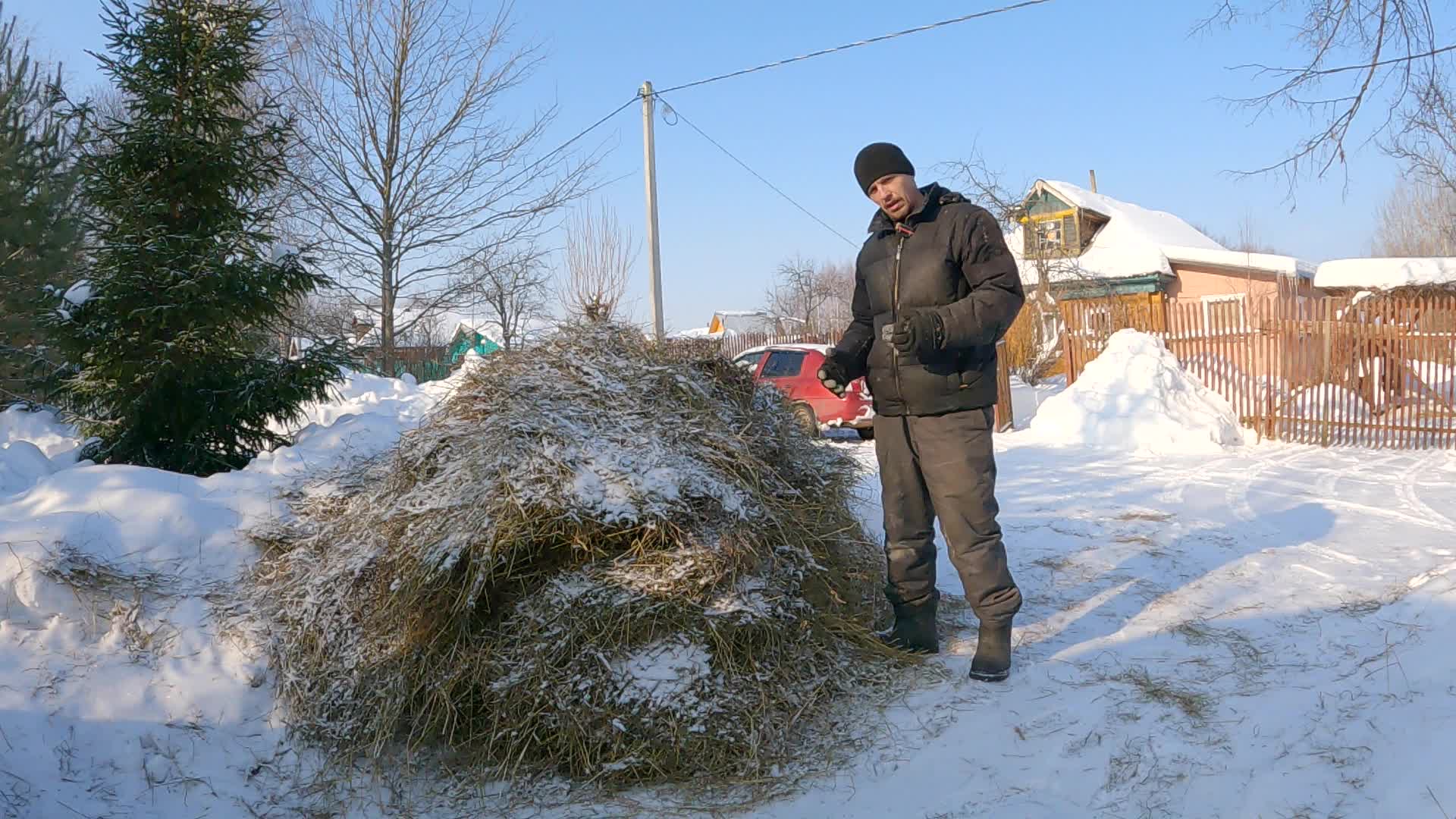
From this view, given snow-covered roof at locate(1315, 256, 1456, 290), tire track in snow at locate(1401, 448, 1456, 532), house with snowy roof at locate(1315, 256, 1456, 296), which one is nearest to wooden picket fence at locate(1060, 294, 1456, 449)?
tire track in snow at locate(1401, 448, 1456, 532)

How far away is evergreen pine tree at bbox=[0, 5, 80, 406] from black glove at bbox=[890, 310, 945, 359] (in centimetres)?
1078

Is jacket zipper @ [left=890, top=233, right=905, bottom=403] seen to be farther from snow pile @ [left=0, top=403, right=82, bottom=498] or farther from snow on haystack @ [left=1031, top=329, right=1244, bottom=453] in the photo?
snow on haystack @ [left=1031, top=329, right=1244, bottom=453]

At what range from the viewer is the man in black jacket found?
3.16 m

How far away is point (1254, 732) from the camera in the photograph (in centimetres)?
268

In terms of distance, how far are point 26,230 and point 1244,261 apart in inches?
1027

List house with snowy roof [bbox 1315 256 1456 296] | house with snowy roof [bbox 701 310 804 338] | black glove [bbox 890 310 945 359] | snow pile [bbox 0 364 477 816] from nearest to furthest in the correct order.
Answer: snow pile [bbox 0 364 477 816] → black glove [bbox 890 310 945 359] → house with snowy roof [bbox 1315 256 1456 296] → house with snowy roof [bbox 701 310 804 338]

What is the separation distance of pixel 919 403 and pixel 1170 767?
4.52 ft

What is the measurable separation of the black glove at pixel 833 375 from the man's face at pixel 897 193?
1.97 feet

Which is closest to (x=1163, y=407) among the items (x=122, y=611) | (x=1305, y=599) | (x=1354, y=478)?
(x=1354, y=478)

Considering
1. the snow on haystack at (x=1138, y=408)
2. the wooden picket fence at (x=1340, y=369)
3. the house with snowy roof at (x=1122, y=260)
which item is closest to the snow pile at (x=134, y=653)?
the snow on haystack at (x=1138, y=408)

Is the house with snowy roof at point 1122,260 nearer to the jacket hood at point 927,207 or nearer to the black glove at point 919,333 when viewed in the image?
the jacket hood at point 927,207

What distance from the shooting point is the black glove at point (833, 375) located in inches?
138

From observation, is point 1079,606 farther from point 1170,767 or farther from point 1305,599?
point 1170,767

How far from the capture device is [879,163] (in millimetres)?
3350
